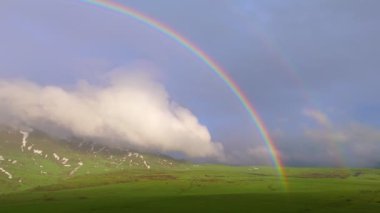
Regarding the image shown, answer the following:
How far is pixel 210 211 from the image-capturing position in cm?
12988

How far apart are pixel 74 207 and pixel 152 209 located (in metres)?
30.2

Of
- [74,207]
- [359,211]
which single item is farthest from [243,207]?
[74,207]

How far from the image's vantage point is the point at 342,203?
504ft

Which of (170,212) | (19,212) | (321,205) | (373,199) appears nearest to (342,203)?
(321,205)

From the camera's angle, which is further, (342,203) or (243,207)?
(342,203)

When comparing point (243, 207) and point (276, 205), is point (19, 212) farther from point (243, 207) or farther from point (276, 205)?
point (276, 205)

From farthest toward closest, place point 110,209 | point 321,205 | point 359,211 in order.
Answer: point 321,205 < point 110,209 < point 359,211

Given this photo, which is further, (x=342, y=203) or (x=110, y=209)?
(x=342, y=203)

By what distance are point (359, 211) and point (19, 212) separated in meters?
109

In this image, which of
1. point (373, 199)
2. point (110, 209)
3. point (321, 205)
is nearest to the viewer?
point (110, 209)

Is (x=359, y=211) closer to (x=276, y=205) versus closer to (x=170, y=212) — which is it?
(x=276, y=205)

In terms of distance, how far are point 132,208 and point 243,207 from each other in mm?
37166

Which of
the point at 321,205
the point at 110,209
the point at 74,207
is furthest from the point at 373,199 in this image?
the point at 74,207

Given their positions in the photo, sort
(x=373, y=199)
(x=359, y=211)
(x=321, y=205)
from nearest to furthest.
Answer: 1. (x=359, y=211)
2. (x=321, y=205)
3. (x=373, y=199)
